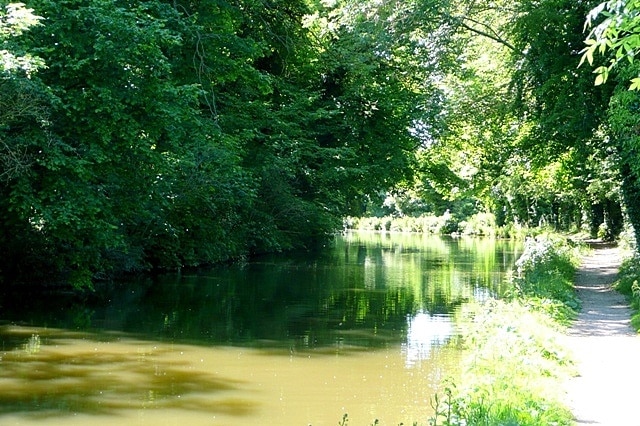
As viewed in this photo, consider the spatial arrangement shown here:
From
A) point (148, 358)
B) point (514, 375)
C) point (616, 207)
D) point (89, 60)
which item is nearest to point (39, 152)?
point (89, 60)

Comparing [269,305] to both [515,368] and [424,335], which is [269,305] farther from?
[515,368]

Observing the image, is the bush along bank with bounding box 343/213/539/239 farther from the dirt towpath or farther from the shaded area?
the dirt towpath

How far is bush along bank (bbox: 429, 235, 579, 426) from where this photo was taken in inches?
263

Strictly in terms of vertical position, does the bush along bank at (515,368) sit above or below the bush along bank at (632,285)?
below

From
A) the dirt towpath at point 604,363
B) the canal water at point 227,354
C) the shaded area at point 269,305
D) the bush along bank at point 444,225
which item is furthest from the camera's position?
the bush along bank at point 444,225

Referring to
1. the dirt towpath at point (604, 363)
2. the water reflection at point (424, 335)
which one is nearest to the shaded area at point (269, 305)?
the water reflection at point (424, 335)

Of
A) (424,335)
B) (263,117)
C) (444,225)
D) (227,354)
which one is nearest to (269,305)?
(424,335)

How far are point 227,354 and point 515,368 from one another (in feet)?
15.3

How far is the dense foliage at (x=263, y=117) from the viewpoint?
46.9ft

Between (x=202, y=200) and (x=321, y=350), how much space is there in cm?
1338

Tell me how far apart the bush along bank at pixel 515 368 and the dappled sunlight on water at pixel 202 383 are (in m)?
0.71

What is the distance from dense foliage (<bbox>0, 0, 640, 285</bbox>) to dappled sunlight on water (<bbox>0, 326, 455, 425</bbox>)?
13.0 ft

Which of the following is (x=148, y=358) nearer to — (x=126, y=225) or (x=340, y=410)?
(x=340, y=410)

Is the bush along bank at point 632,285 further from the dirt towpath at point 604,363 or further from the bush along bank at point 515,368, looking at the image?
the bush along bank at point 515,368
